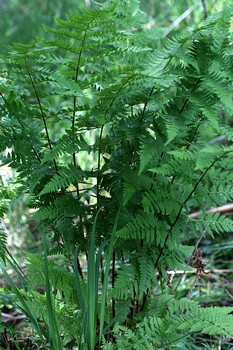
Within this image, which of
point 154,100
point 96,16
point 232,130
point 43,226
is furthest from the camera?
point 43,226

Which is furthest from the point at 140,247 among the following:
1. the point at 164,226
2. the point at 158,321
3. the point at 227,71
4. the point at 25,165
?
the point at 227,71

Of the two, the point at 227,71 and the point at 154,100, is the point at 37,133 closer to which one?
the point at 154,100

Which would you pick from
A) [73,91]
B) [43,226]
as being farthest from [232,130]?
[43,226]

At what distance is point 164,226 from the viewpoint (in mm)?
1385

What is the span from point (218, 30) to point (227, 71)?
10cm

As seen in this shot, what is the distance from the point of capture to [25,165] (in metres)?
1.46

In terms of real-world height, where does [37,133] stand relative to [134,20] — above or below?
below

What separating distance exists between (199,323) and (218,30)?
713 millimetres

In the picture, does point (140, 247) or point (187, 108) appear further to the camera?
point (140, 247)

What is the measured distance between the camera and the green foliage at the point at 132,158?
126cm

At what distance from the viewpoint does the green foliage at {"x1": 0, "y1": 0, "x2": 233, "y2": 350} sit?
1258mm

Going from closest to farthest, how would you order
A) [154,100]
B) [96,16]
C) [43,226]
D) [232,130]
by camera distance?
[96,16]
[232,130]
[154,100]
[43,226]

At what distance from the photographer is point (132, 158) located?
142 centimetres

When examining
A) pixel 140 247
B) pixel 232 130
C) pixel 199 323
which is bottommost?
pixel 199 323
